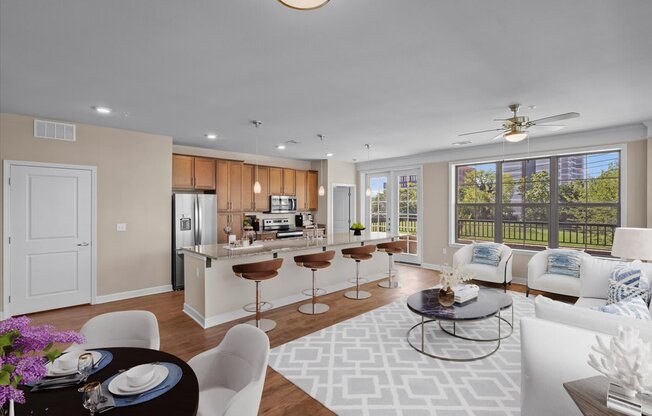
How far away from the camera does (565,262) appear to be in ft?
15.2

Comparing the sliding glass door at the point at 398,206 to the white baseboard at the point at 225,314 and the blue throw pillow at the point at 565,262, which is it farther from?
the white baseboard at the point at 225,314

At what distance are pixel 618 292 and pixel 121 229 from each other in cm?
653

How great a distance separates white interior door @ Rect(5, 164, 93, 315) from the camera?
4.11 meters

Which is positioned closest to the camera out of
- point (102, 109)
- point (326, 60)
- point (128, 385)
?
point (128, 385)

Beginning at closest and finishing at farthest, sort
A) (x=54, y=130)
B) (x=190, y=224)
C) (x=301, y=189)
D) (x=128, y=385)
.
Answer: (x=128, y=385)
(x=54, y=130)
(x=190, y=224)
(x=301, y=189)

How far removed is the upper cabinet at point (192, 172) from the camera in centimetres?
563

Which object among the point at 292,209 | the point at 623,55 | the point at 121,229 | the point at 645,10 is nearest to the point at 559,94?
the point at 623,55

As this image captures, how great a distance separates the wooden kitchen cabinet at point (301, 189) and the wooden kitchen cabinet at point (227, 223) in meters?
1.75

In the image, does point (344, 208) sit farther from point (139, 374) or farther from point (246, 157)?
point (139, 374)

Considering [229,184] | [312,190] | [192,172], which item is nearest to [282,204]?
[312,190]

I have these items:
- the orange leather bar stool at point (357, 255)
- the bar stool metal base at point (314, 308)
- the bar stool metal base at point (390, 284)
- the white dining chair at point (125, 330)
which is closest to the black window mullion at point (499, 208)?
the bar stool metal base at point (390, 284)

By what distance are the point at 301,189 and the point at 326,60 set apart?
5359 millimetres

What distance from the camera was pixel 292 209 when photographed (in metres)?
7.60

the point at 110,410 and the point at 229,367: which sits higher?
the point at 110,410
